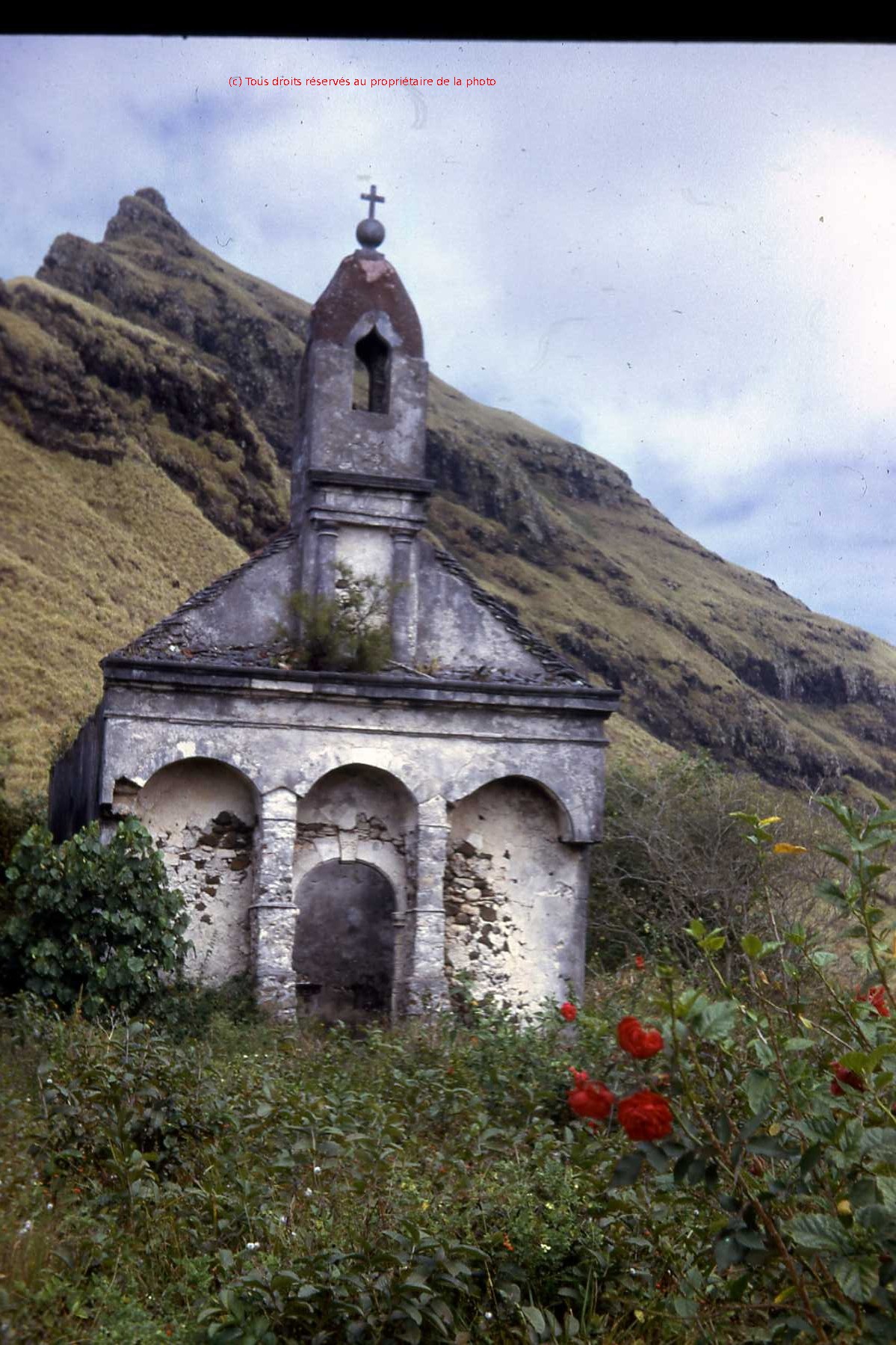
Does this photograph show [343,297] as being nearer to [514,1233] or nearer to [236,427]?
[514,1233]

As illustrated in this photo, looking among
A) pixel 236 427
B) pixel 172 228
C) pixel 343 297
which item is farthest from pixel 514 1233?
pixel 172 228

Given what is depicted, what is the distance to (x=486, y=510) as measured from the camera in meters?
67.2

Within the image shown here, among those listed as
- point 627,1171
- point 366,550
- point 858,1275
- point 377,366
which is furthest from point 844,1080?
point 377,366

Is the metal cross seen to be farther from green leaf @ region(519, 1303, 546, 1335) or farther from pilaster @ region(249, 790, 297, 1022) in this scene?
green leaf @ region(519, 1303, 546, 1335)

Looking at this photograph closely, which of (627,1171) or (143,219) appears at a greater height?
(143,219)

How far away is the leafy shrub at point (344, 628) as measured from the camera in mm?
14188

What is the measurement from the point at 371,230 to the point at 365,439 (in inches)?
118

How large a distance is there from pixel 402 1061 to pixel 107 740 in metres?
5.39

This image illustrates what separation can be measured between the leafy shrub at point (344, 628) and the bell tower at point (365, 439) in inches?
7.0

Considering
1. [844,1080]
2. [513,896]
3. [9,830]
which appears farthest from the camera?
[9,830]

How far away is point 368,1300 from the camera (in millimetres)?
4297

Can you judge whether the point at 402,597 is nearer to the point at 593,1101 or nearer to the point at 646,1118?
the point at 593,1101

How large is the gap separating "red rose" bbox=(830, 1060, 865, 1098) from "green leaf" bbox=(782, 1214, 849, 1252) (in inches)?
19.6

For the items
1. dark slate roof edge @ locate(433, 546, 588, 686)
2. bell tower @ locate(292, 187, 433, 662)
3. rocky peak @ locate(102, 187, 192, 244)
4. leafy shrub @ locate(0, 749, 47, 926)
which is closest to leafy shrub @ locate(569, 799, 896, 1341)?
dark slate roof edge @ locate(433, 546, 588, 686)
